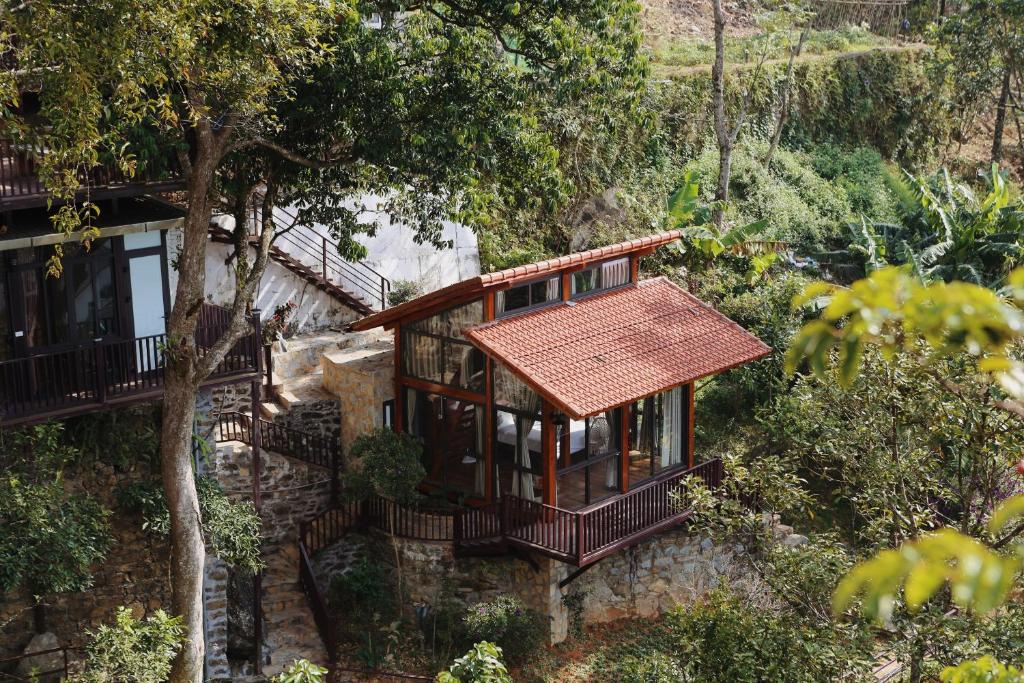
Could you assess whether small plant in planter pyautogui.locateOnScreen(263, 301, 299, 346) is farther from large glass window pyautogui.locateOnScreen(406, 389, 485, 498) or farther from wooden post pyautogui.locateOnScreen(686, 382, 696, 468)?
wooden post pyautogui.locateOnScreen(686, 382, 696, 468)

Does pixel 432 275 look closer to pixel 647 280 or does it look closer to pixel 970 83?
pixel 647 280

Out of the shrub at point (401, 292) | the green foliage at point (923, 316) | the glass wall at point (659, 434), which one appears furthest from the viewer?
the shrub at point (401, 292)

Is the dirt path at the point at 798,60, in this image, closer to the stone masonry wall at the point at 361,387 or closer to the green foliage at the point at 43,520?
the stone masonry wall at the point at 361,387

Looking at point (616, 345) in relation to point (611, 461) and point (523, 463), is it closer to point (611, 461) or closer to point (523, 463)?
point (611, 461)

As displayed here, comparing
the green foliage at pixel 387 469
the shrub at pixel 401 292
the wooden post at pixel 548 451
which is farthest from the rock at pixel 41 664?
the shrub at pixel 401 292

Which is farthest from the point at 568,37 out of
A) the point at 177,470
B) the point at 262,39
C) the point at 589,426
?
the point at 177,470
